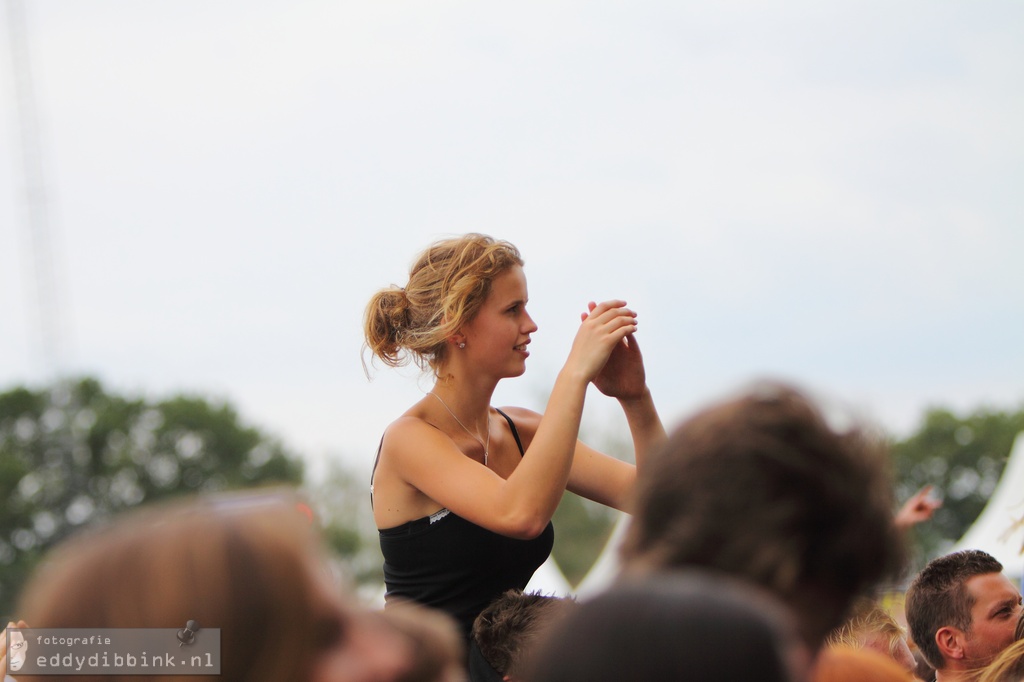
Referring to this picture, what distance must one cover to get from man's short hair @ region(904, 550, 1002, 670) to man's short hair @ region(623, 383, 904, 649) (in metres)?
3.11

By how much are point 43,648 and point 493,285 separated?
2247 millimetres

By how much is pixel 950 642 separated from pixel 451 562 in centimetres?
215

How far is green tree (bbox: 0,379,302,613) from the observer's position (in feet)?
133

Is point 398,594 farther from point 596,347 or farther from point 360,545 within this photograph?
Result: point 360,545

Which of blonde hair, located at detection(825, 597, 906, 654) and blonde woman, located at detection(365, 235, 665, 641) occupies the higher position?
blonde woman, located at detection(365, 235, 665, 641)

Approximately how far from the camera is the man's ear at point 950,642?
4.03m

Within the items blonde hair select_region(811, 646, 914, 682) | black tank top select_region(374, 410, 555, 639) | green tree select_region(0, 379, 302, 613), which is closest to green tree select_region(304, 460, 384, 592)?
green tree select_region(0, 379, 302, 613)

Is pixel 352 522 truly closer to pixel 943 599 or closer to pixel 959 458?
pixel 959 458

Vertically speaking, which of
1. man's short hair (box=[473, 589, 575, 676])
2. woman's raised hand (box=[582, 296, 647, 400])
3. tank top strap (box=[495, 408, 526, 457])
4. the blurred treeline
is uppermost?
woman's raised hand (box=[582, 296, 647, 400])

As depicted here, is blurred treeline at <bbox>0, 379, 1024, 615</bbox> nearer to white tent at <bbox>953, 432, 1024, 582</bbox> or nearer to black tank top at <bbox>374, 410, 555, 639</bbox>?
white tent at <bbox>953, 432, 1024, 582</bbox>

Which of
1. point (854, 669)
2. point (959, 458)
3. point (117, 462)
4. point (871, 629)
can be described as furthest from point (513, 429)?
point (959, 458)

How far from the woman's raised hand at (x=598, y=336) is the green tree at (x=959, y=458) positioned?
1895 inches

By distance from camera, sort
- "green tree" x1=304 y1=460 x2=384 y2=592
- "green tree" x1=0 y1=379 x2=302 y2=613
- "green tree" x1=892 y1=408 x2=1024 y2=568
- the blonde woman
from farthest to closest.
Answer: "green tree" x1=892 y1=408 x2=1024 y2=568
"green tree" x1=304 y1=460 x2=384 y2=592
"green tree" x1=0 y1=379 x2=302 y2=613
the blonde woman

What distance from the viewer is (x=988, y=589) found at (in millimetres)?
4059
